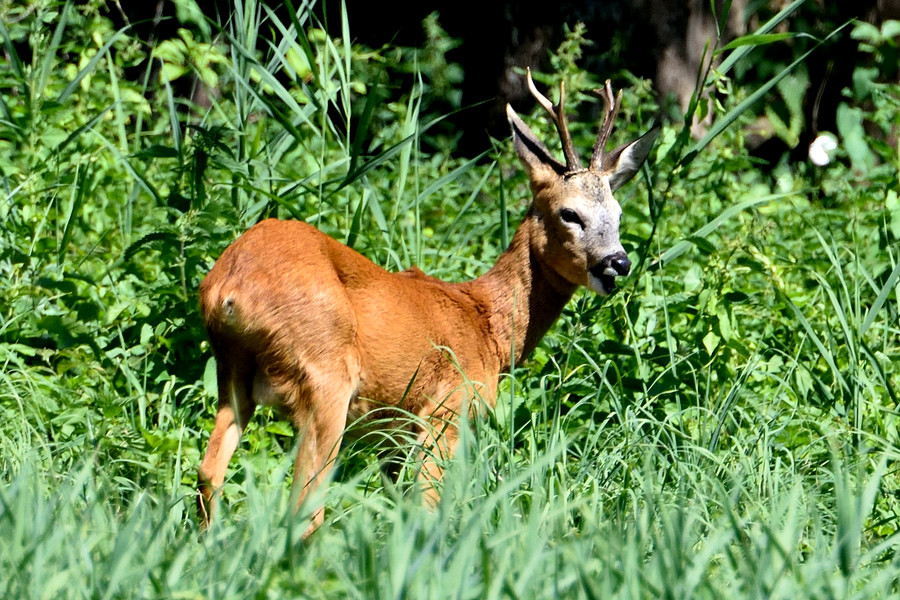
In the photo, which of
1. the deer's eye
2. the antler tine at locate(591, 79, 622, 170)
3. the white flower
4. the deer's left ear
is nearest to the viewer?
the deer's eye

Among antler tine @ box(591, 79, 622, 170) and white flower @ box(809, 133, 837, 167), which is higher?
antler tine @ box(591, 79, 622, 170)

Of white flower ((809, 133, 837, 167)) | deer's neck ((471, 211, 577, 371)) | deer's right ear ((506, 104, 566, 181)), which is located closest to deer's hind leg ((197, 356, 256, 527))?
deer's neck ((471, 211, 577, 371))

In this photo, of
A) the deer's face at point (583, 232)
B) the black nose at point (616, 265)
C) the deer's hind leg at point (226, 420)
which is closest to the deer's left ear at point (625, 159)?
the deer's face at point (583, 232)

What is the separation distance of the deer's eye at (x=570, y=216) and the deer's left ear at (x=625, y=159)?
0.31 metres

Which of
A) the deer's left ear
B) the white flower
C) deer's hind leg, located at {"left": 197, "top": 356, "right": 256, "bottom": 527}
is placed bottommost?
deer's hind leg, located at {"left": 197, "top": 356, "right": 256, "bottom": 527}

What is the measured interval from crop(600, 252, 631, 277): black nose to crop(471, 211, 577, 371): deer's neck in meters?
0.28

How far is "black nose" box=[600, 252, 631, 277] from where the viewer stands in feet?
15.2

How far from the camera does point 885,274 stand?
5.45 meters

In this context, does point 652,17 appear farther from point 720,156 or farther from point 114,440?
point 114,440

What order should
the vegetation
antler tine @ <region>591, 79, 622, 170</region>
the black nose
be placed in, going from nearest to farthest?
the vegetation, the black nose, antler tine @ <region>591, 79, 622, 170</region>

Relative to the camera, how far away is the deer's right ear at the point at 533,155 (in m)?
4.94

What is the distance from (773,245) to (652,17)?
3.18 meters

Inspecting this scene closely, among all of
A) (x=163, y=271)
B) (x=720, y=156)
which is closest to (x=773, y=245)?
(x=720, y=156)

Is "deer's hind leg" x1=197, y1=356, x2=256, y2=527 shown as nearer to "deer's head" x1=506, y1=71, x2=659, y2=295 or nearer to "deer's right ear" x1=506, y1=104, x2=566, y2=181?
"deer's head" x1=506, y1=71, x2=659, y2=295
